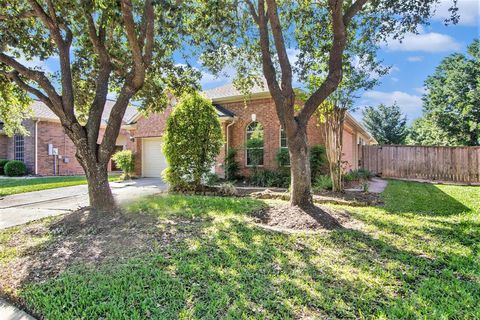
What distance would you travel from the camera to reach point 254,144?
44.1 ft

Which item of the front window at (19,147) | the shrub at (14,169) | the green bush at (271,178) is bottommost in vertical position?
the green bush at (271,178)

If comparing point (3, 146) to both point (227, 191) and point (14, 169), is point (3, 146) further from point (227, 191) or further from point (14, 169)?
point (227, 191)

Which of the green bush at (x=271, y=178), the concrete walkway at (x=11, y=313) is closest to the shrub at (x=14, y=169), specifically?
the green bush at (x=271, y=178)

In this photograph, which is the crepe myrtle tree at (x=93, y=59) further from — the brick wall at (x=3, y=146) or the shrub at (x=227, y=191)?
the brick wall at (x=3, y=146)

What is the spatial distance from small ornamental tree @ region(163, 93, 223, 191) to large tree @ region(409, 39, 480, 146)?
2307 centimetres

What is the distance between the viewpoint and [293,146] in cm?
635

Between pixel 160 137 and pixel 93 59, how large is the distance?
7.99 meters

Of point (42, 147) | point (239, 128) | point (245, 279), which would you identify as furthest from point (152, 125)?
point (245, 279)

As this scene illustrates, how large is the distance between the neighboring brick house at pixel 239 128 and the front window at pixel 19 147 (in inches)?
358

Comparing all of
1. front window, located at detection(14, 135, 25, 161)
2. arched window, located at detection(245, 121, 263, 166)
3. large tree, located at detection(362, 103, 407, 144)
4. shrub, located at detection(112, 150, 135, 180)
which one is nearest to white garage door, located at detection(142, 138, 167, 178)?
shrub, located at detection(112, 150, 135, 180)

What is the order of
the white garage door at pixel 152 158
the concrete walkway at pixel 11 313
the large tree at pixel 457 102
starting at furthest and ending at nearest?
the large tree at pixel 457 102 < the white garage door at pixel 152 158 < the concrete walkway at pixel 11 313

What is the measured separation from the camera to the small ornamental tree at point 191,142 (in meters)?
10.4

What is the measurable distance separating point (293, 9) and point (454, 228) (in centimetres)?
662

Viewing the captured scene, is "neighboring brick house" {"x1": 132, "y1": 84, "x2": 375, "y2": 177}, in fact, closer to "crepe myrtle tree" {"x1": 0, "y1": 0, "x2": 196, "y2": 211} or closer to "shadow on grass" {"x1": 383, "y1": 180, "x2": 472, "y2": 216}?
"shadow on grass" {"x1": 383, "y1": 180, "x2": 472, "y2": 216}
